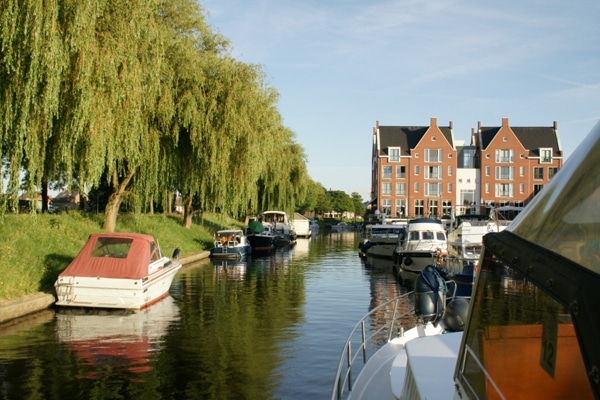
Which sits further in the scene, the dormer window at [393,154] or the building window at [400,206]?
the dormer window at [393,154]

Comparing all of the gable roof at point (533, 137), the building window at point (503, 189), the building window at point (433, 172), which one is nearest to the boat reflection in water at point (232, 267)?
the building window at point (433, 172)

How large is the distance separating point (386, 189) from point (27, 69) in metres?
68.5

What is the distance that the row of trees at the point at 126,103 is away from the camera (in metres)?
13.9

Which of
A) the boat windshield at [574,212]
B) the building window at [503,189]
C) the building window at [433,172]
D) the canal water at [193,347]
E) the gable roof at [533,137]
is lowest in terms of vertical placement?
the canal water at [193,347]

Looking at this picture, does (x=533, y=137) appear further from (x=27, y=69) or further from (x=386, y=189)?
(x=27, y=69)

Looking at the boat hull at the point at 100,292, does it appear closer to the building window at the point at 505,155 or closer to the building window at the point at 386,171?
the building window at the point at 386,171

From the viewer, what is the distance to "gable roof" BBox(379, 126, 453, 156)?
80312mm

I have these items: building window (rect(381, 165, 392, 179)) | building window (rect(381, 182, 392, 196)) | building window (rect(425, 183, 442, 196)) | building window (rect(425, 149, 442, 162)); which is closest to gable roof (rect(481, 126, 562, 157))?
building window (rect(425, 149, 442, 162))

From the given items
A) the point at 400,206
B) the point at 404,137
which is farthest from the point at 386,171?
the point at 404,137

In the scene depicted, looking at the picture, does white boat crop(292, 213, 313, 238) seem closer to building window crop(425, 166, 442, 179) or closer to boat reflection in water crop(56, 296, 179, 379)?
building window crop(425, 166, 442, 179)

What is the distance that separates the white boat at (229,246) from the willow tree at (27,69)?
68.5ft

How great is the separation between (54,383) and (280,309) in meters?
8.56

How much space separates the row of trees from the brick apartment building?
4953 centimetres

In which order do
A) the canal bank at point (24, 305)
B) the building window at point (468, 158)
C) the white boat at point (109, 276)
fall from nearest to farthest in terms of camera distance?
the canal bank at point (24, 305) → the white boat at point (109, 276) → the building window at point (468, 158)
